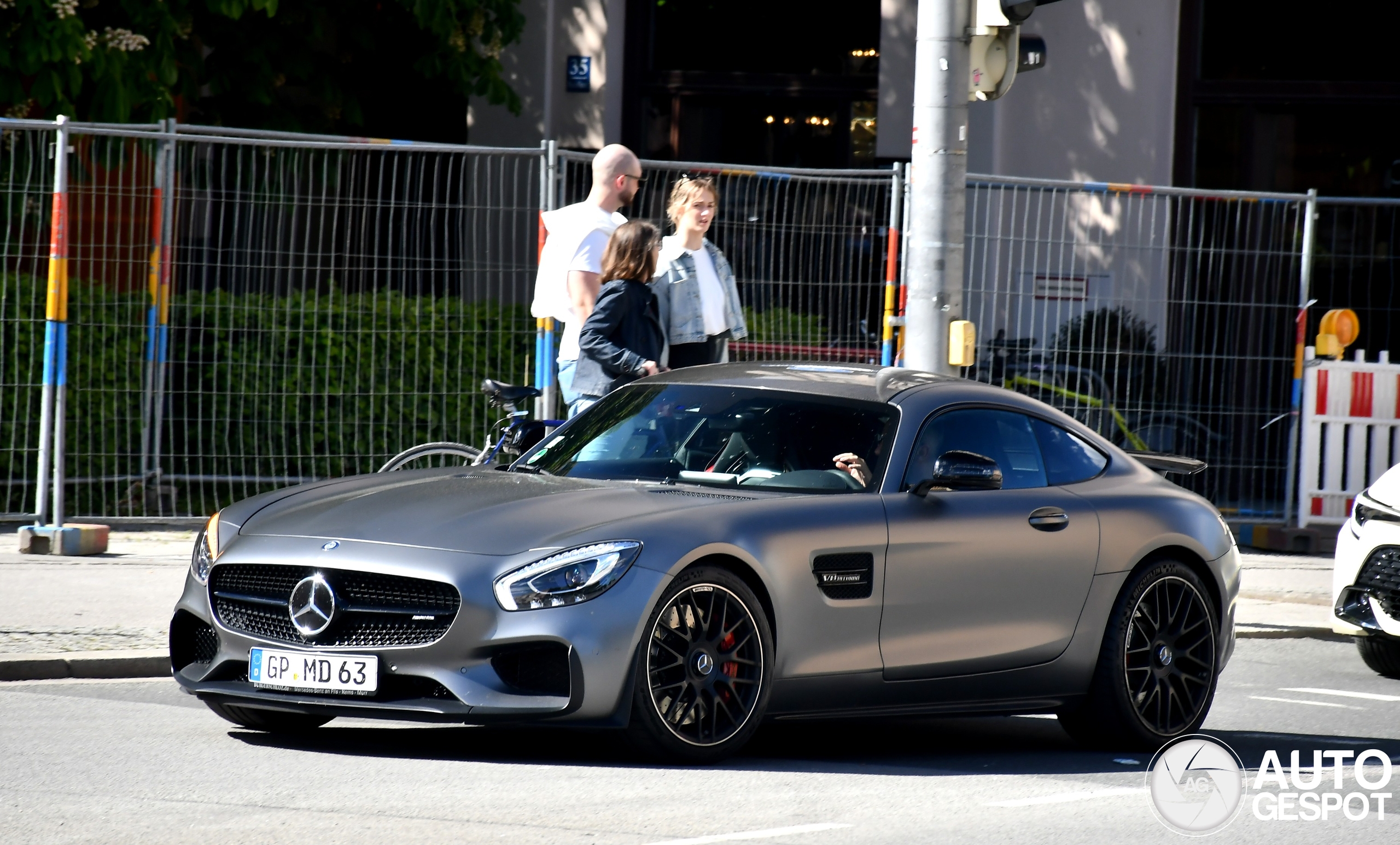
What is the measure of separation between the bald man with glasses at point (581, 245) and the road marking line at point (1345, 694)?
147 inches

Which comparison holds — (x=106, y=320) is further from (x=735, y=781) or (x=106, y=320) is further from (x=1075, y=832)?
(x=1075, y=832)

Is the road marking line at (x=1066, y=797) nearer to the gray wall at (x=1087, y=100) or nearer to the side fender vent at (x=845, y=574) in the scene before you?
the side fender vent at (x=845, y=574)

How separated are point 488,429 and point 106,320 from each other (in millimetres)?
2460

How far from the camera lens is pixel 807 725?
7.71m

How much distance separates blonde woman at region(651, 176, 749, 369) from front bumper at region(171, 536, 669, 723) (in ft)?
13.0

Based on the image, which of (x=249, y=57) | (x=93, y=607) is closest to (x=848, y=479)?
(x=93, y=607)

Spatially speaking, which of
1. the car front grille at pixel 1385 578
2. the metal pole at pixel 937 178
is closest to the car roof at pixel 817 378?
the metal pole at pixel 937 178

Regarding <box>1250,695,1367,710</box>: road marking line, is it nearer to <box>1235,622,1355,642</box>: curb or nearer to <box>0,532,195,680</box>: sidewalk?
<box>1235,622,1355,642</box>: curb

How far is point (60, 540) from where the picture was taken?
11.1 meters

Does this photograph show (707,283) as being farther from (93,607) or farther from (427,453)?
(93,607)

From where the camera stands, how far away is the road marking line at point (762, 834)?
17.4 ft

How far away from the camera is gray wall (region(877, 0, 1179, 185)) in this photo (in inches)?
667

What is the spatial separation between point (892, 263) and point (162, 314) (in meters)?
4.45

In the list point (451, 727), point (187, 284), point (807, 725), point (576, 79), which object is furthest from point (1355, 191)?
point (451, 727)
